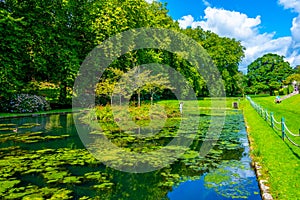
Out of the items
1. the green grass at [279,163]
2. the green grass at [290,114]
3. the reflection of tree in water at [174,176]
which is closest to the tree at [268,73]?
the green grass at [290,114]

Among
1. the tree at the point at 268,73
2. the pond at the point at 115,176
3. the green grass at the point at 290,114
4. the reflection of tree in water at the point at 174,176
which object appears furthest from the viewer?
the tree at the point at 268,73

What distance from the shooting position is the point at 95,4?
103 ft

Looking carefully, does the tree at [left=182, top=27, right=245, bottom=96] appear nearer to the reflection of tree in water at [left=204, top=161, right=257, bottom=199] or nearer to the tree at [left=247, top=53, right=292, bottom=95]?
the tree at [left=247, top=53, right=292, bottom=95]

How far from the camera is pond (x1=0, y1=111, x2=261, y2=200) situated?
6.71 meters

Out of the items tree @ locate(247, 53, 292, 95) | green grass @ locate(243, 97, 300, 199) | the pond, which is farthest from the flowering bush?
tree @ locate(247, 53, 292, 95)

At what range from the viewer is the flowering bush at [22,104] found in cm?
2566

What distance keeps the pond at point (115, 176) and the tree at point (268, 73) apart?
57.9 m

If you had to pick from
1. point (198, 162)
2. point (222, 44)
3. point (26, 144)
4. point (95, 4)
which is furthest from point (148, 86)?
point (222, 44)

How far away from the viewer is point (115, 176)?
799cm

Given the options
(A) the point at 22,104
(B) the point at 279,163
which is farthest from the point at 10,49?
(B) the point at 279,163

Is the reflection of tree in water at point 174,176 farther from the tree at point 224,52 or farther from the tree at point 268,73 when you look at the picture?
the tree at point 268,73

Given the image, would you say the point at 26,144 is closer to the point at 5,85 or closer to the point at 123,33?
the point at 5,85

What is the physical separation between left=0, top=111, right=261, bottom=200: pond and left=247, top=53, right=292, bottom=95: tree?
57.9 meters

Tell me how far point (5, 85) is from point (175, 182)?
2252 cm
